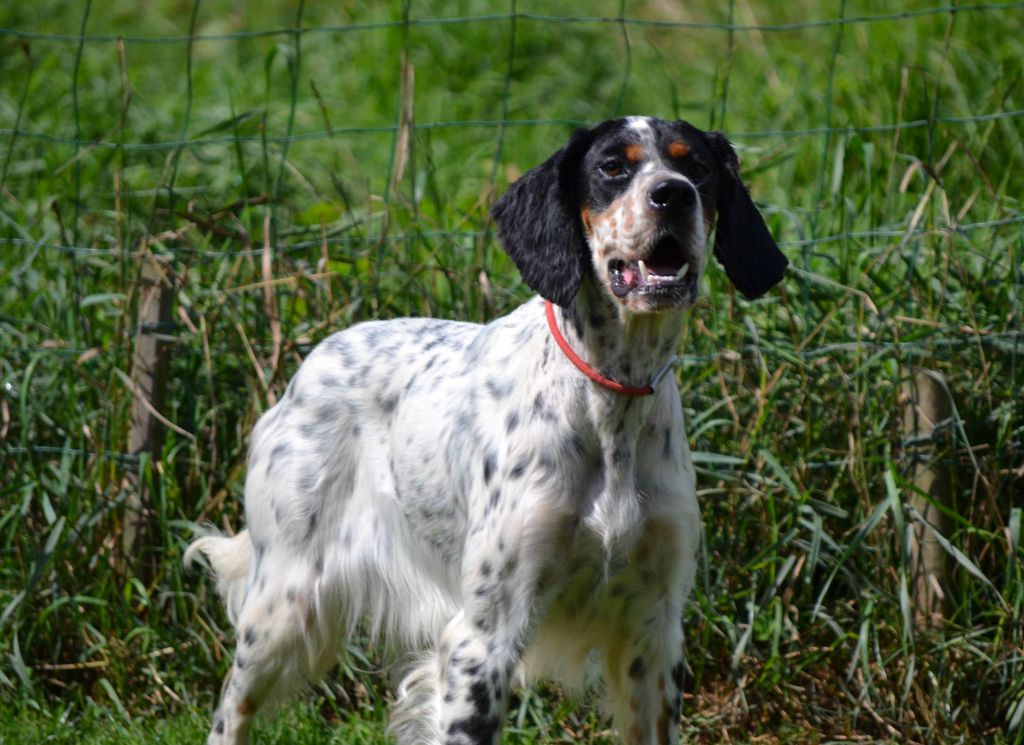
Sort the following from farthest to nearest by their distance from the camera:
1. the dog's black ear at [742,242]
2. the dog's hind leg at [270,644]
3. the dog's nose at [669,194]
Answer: the dog's hind leg at [270,644], the dog's black ear at [742,242], the dog's nose at [669,194]

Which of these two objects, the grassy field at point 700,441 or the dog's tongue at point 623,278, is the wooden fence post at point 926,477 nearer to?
the grassy field at point 700,441

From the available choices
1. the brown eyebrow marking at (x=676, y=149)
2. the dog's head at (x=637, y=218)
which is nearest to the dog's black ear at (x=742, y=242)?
the dog's head at (x=637, y=218)

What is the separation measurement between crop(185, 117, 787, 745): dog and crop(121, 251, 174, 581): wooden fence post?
0.97m

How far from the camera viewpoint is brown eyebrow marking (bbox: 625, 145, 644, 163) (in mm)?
2967

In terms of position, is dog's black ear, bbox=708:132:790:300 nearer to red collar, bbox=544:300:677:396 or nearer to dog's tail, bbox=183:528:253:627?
red collar, bbox=544:300:677:396

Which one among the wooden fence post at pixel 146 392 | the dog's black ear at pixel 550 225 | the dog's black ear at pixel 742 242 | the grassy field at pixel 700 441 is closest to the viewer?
the dog's black ear at pixel 550 225

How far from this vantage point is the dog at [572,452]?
295cm

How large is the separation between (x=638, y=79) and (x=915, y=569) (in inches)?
154

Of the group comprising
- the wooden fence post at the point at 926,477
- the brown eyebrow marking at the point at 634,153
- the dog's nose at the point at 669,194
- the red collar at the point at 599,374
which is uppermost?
the brown eyebrow marking at the point at 634,153

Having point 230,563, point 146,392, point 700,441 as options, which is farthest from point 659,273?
point 146,392

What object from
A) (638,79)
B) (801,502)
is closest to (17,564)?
(801,502)

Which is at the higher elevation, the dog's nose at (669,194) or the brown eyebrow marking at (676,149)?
the brown eyebrow marking at (676,149)

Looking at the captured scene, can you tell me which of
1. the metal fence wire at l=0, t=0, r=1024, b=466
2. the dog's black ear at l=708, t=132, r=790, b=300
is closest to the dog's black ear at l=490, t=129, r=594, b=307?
the dog's black ear at l=708, t=132, r=790, b=300

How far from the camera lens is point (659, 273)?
289 centimetres
